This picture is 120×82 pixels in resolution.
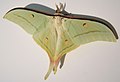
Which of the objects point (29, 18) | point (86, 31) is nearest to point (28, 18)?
point (29, 18)

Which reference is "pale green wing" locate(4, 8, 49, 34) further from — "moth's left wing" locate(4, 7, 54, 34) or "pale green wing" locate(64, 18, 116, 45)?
"pale green wing" locate(64, 18, 116, 45)

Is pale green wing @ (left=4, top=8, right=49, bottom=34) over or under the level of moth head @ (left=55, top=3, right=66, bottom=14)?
under

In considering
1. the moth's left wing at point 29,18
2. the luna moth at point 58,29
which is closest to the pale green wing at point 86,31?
the luna moth at point 58,29

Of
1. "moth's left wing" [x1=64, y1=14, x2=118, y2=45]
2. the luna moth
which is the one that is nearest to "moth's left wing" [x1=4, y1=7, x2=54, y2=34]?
the luna moth

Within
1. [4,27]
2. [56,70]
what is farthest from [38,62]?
[4,27]

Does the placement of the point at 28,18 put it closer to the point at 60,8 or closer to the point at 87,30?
the point at 60,8

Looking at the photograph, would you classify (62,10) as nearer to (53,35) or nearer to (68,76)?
(53,35)

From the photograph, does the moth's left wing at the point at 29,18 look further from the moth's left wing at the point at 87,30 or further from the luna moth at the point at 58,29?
the moth's left wing at the point at 87,30
